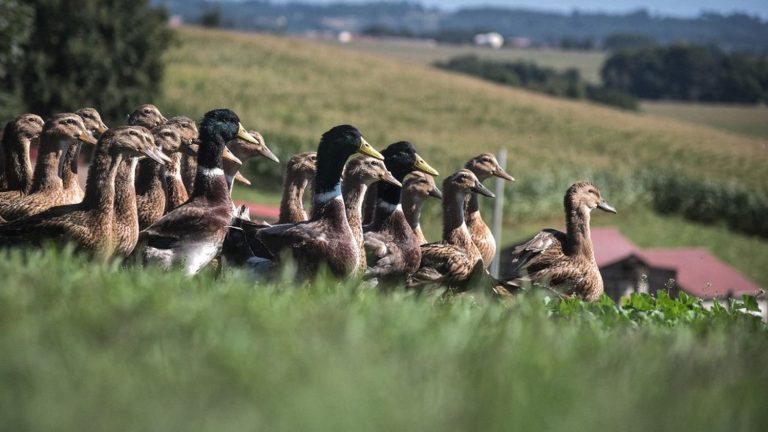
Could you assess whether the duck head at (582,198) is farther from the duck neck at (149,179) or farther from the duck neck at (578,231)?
the duck neck at (149,179)

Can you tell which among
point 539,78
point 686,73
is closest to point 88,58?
point 686,73

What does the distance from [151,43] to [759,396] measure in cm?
5527

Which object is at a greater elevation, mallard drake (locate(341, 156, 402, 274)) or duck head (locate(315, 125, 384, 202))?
duck head (locate(315, 125, 384, 202))

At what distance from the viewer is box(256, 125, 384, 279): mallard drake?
Answer: 6.98 meters

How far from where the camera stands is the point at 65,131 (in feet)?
26.1

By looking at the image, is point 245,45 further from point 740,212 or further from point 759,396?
point 759,396

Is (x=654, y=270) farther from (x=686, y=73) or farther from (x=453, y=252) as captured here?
(x=686, y=73)

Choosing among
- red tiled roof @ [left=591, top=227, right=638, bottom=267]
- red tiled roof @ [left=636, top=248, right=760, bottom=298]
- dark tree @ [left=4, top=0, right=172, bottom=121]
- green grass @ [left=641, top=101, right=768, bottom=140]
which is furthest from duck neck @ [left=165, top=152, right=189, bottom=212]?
green grass @ [left=641, top=101, right=768, bottom=140]

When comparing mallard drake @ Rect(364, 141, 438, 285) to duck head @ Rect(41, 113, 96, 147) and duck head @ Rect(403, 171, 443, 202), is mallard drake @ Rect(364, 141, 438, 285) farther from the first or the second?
duck head @ Rect(41, 113, 96, 147)

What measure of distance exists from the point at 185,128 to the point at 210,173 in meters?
0.97

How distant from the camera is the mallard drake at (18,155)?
826 cm

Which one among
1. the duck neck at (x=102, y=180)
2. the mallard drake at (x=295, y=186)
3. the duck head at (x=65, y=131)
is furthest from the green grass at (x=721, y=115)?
the duck neck at (x=102, y=180)

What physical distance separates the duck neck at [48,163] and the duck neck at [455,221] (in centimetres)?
290

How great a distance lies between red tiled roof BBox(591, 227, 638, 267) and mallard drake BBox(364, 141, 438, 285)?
1610cm
